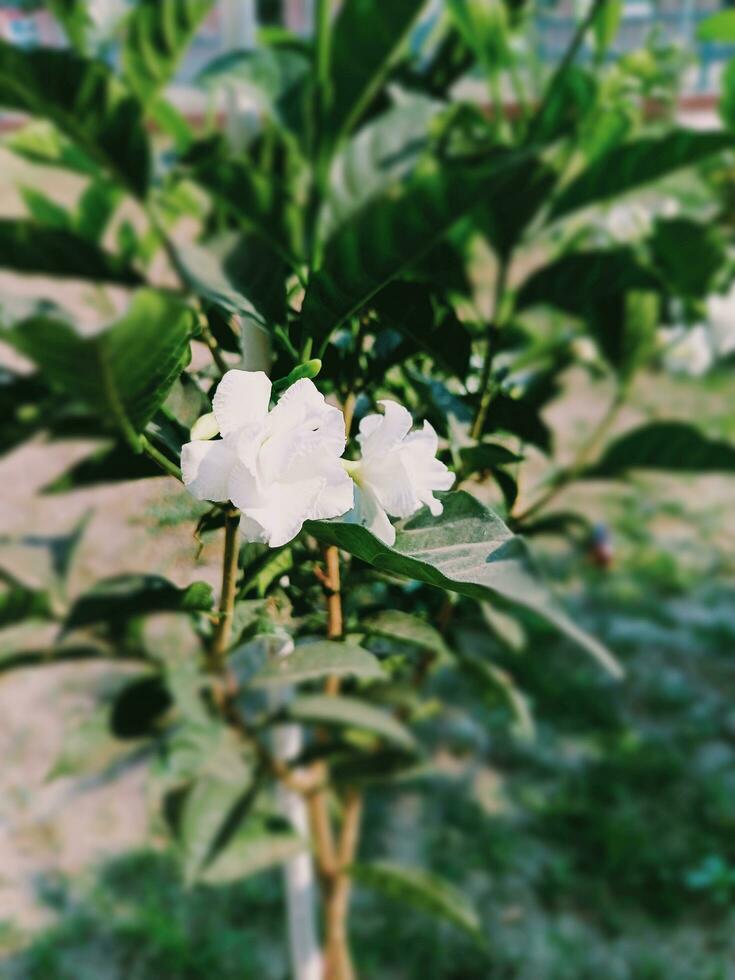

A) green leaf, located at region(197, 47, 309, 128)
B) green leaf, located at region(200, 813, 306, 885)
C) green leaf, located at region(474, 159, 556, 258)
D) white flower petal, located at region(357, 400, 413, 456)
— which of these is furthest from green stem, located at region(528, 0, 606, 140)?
green leaf, located at region(200, 813, 306, 885)

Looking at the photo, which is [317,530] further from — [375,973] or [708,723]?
[708,723]

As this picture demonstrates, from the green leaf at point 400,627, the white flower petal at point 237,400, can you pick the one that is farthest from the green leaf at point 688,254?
the white flower petal at point 237,400

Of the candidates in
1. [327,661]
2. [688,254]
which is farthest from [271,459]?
[688,254]

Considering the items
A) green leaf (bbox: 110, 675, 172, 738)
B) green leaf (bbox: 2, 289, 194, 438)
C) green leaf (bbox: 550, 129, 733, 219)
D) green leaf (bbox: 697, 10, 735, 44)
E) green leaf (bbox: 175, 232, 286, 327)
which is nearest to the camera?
green leaf (bbox: 2, 289, 194, 438)

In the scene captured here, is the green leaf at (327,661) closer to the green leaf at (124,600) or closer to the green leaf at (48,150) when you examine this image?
the green leaf at (124,600)

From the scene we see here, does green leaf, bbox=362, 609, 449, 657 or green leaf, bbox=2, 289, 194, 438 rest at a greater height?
green leaf, bbox=2, 289, 194, 438

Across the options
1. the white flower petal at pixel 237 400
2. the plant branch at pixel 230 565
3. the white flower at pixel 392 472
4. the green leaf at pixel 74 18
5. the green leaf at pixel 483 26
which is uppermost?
the green leaf at pixel 74 18

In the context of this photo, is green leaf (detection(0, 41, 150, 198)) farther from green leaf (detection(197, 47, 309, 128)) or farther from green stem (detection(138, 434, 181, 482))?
green stem (detection(138, 434, 181, 482))
